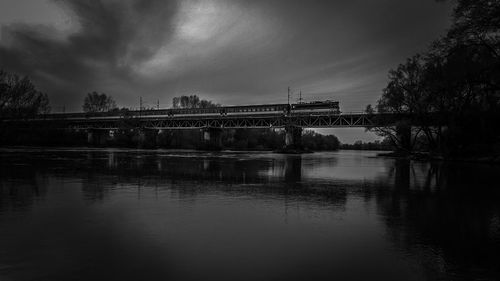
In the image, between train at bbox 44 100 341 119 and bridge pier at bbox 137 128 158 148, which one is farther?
bridge pier at bbox 137 128 158 148

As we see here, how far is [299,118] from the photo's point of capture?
96.9 meters

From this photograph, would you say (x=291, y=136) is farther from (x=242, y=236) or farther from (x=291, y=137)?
(x=242, y=236)

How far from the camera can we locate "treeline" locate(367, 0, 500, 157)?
26.6 meters

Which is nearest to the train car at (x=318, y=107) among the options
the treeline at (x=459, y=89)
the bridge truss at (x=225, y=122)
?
the bridge truss at (x=225, y=122)

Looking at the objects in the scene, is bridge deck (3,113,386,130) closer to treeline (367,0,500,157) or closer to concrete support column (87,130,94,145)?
concrete support column (87,130,94,145)

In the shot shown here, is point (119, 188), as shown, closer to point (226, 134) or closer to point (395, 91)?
point (395, 91)

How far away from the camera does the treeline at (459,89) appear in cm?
2660

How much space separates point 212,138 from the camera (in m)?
105

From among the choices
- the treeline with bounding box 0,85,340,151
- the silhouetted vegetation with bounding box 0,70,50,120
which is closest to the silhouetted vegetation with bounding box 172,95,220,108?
the treeline with bounding box 0,85,340,151

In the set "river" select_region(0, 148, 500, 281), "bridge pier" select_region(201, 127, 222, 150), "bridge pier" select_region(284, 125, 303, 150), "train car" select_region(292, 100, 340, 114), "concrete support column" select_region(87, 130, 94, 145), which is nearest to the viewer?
"river" select_region(0, 148, 500, 281)

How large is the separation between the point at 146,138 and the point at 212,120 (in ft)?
66.8

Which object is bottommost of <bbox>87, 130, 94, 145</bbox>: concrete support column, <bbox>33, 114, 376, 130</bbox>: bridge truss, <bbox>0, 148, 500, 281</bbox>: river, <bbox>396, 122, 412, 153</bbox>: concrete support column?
<bbox>0, 148, 500, 281</bbox>: river

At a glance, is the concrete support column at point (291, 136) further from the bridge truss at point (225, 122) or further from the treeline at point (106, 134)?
the treeline at point (106, 134)

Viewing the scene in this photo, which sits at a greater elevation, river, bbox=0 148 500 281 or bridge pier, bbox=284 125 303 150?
bridge pier, bbox=284 125 303 150
